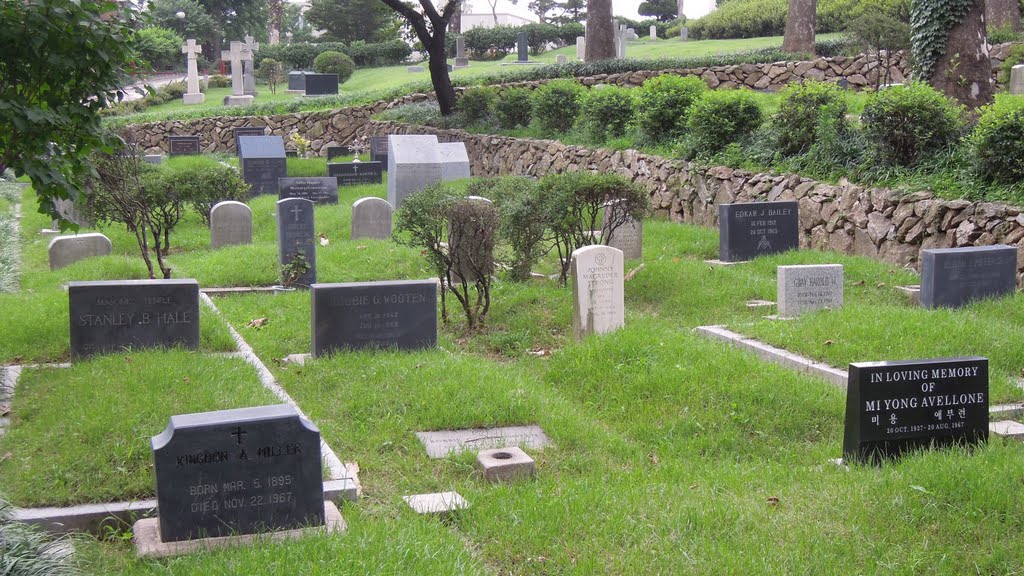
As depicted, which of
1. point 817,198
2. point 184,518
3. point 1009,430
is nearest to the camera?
point 184,518

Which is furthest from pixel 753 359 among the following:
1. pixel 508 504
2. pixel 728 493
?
pixel 508 504

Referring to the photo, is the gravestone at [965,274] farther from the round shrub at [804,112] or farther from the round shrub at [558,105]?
the round shrub at [558,105]

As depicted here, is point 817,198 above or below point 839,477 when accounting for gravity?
above

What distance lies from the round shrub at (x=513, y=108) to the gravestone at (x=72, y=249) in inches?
493

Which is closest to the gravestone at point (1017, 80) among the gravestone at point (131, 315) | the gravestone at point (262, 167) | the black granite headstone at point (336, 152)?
the gravestone at point (262, 167)

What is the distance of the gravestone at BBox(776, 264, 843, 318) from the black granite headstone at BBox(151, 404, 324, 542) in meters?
5.86

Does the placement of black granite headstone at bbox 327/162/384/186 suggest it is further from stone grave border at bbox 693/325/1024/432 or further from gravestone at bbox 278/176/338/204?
stone grave border at bbox 693/325/1024/432

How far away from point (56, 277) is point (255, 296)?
275 centimetres

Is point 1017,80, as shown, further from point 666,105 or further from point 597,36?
point 597,36

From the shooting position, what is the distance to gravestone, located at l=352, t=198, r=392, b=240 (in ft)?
Answer: 47.9

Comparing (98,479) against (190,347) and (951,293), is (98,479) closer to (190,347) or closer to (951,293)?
(190,347)

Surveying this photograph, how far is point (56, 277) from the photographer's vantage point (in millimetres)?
11758

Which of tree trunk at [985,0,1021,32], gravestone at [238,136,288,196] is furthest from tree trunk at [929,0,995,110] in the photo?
tree trunk at [985,0,1021,32]

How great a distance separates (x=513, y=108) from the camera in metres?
23.8
